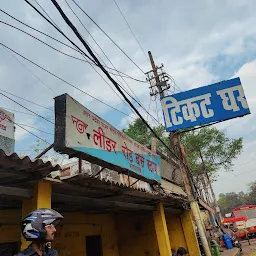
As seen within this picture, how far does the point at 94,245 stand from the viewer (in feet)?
30.9

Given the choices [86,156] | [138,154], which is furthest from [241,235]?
[86,156]

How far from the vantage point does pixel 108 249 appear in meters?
9.97

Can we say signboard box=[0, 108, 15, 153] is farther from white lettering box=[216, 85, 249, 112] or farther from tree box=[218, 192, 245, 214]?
tree box=[218, 192, 245, 214]

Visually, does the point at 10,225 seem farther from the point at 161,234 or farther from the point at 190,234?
the point at 190,234

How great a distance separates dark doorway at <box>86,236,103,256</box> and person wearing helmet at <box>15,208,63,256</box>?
275 inches

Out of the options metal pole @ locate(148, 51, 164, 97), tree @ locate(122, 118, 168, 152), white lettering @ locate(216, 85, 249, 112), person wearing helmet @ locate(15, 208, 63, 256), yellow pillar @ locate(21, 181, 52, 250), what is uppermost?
tree @ locate(122, 118, 168, 152)

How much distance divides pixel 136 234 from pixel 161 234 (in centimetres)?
216

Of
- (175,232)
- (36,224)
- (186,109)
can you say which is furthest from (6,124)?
(175,232)

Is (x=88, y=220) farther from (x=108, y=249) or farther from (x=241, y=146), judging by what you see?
(x=241, y=146)

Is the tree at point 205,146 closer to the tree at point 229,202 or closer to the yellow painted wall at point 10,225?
the yellow painted wall at point 10,225

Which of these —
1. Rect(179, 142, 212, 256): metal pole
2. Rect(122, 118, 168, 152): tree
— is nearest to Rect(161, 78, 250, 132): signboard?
Rect(179, 142, 212, 256): metal pole

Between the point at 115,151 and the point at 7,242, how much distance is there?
10.6 ft

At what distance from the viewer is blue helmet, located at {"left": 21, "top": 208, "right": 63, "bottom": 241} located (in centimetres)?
253

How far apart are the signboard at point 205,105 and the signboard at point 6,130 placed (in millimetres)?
4878
